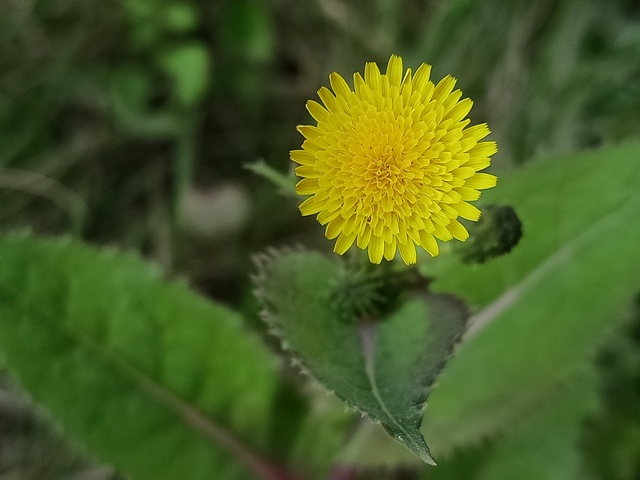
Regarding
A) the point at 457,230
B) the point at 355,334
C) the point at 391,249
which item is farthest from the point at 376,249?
the point at 355,334

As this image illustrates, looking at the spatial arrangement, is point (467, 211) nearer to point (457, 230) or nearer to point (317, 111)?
point (457, 230)

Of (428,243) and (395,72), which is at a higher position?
(395,72)

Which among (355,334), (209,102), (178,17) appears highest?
(355,334)

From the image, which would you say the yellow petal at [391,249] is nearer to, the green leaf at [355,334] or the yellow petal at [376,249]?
the yellow petal at [376,249]

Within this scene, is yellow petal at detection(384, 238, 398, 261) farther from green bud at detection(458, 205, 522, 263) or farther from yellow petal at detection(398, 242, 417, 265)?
green bud at detection(458, 205, 522, 263)

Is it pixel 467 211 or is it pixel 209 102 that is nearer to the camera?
pixel 467 211

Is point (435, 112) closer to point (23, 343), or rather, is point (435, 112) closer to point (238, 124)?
point (23, 343)

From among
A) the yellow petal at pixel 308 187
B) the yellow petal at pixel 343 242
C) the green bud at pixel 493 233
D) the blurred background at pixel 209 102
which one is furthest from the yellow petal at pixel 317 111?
the blurred background at pixel 209 102
